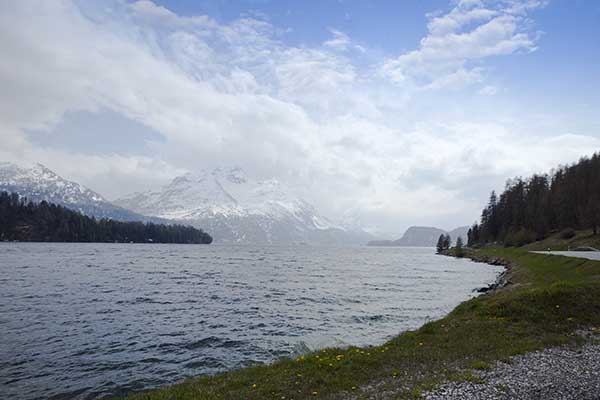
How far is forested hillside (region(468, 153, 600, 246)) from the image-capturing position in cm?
10700

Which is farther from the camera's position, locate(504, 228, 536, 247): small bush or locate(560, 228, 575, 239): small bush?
locate(504, 228, 536, 247): small bush

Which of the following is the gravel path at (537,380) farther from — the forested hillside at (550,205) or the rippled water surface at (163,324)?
the forested hillside at (550,205)

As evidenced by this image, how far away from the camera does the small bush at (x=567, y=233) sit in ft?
348

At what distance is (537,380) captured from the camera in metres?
14.7

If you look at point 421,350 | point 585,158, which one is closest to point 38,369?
point 421,350

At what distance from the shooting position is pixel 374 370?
677 inches

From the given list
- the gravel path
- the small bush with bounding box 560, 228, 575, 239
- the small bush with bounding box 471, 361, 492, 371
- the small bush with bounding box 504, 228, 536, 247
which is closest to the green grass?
the small bush with bounding box 560, 228, 575, 239

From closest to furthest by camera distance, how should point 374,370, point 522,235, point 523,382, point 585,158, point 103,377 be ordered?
1. point 523,382
2. point 374,370
3. point 103,377
4. point 522,235
5. point 585,158

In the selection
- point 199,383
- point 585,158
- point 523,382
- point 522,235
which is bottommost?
point 199,383

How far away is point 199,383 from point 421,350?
11.6 meters

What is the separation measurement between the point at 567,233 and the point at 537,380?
115256 millimetres

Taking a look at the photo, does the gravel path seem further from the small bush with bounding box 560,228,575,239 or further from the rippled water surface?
the small bush with bounding box 560,228,575,239

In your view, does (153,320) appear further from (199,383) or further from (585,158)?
(585,158)

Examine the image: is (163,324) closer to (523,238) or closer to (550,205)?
(523,238)
